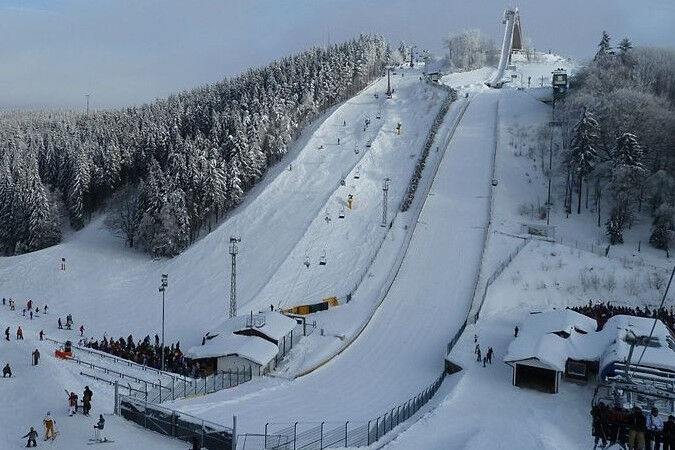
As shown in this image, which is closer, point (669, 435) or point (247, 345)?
point (669, 435)

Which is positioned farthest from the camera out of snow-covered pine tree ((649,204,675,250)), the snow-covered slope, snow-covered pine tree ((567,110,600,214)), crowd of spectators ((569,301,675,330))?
snow-covered pine tree ((567,110,600,214))

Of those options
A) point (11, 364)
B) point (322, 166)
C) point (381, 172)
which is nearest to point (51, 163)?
point (322, 166)

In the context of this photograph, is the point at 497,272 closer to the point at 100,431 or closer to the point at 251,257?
the point at 251,257

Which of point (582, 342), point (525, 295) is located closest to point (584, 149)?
point (525, 295)

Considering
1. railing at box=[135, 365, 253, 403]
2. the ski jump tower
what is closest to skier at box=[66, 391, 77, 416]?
railing at box=[135, 365, 253, 403]

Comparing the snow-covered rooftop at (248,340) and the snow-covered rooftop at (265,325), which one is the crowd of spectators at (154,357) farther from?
the snow-covered rooftop at (265,325)

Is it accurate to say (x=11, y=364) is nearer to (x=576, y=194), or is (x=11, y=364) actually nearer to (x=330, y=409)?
(x=330, y=409)

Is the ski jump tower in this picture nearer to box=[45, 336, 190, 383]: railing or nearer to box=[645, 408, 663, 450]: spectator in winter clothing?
box=[45, 336, 190, 383]: railing
